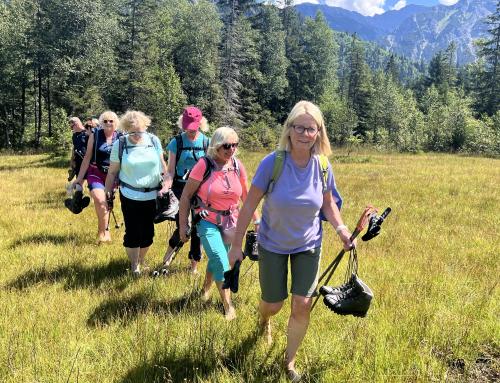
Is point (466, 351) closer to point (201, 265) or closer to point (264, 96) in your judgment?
point (201, 265)

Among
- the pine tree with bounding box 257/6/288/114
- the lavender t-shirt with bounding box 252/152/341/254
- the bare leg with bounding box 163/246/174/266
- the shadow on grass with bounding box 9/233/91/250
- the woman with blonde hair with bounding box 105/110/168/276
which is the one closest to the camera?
the lavender t-shirt with bounding box 252/152/341/254

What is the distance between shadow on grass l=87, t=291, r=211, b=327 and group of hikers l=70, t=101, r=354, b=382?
0.88ft

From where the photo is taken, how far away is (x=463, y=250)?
6840 mm

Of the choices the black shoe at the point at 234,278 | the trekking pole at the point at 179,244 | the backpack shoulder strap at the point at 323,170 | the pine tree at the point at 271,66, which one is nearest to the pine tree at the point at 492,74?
the pine tree at the point at 271,66

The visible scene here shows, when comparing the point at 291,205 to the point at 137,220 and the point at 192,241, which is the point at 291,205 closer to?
the point at 192,241

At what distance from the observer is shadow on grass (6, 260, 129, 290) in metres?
5.00

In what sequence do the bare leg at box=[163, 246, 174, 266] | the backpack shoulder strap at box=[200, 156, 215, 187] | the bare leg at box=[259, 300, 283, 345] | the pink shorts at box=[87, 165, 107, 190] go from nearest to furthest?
the bare leg at box=[259, 300, 283, 345]
the backpack shoulder strap at box=[200, 156, 215, 187]
the bare leg at box=[163, 246, 174, 266]
the pink shorts at box=[87, 165, 107, 190]

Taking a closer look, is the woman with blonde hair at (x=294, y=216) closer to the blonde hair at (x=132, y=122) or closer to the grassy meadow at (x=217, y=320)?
the grassy meadow at (x=217, y=320)

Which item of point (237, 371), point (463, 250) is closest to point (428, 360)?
point (237, 371)

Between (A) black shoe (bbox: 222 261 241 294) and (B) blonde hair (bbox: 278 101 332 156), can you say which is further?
(A) black shoe (bbox: 222 261 241 294)

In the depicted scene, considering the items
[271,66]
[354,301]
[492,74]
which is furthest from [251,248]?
[492,74]

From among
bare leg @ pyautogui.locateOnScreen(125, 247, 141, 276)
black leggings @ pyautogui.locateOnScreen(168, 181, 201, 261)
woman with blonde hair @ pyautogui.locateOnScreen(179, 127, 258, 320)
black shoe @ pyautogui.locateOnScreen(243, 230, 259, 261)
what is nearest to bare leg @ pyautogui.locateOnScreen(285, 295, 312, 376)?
black shoe @ pyautogui.locateOnScreen(243, 230, 259, 261)

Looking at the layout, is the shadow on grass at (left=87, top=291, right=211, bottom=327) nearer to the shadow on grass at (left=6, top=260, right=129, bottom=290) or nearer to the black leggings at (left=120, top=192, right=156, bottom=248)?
the shadow on grass at (left=6, top=260, right=129, bottom=290)

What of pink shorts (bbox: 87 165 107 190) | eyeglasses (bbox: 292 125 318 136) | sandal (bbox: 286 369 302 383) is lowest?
sandal (bbox: 286 369 302 383)
